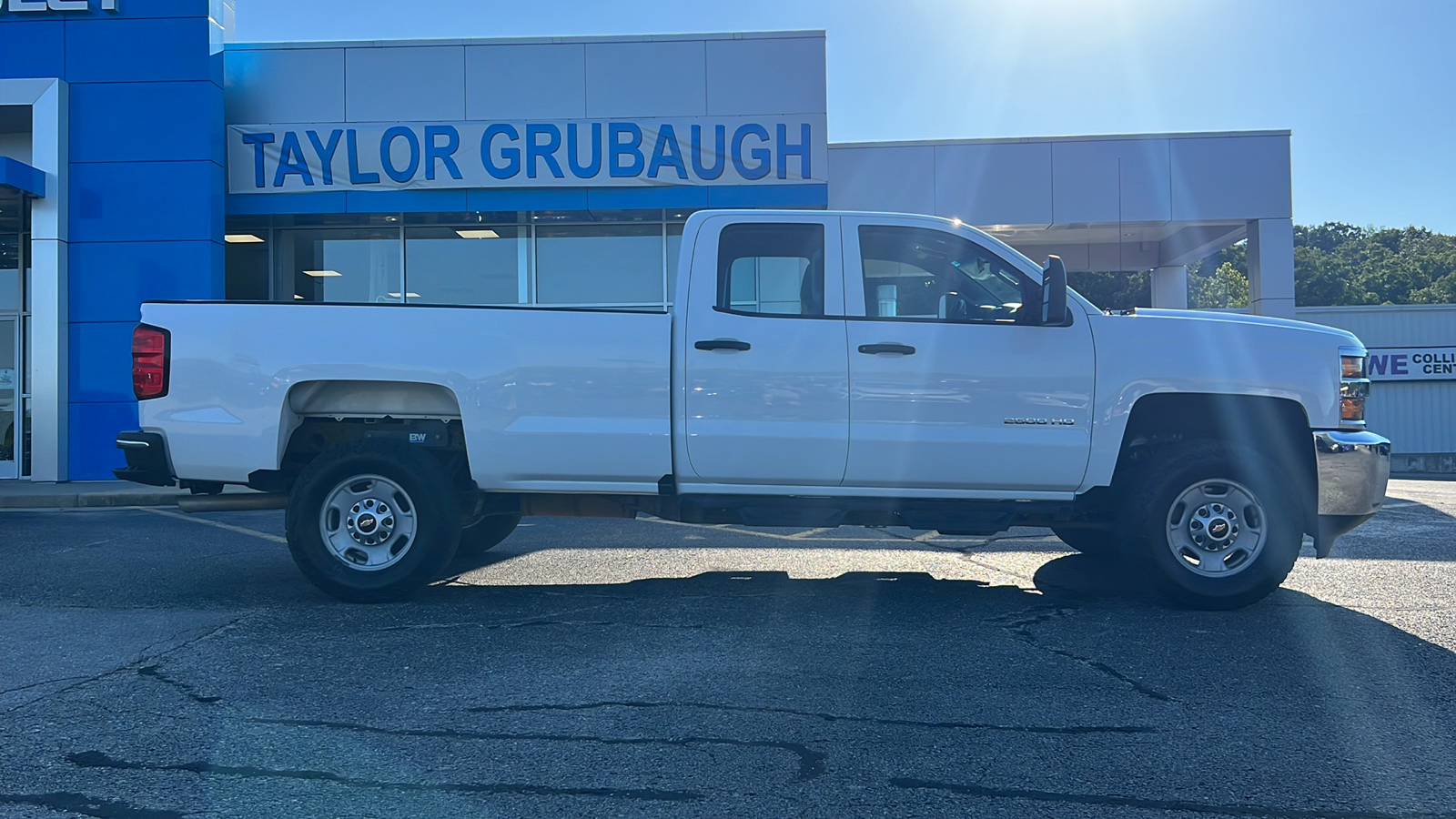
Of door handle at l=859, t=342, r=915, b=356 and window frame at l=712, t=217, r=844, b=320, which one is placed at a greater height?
window frame at l=712, t=217, r=844, b=320

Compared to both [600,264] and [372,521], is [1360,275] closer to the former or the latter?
[600,264]

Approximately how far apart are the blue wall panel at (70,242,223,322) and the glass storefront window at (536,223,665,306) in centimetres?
467

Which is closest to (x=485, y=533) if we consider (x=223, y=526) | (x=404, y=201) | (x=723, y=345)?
(x=723, y=345)

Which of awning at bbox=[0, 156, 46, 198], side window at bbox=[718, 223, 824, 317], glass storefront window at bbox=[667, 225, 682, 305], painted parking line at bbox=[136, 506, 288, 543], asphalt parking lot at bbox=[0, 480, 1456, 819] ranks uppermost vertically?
awning at bbox=[0, 156, 46, 198]

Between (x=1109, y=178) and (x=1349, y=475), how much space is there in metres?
12.8

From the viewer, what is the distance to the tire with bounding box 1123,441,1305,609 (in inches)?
236

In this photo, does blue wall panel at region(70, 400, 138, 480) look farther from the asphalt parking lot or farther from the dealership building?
the asphalt parking lot

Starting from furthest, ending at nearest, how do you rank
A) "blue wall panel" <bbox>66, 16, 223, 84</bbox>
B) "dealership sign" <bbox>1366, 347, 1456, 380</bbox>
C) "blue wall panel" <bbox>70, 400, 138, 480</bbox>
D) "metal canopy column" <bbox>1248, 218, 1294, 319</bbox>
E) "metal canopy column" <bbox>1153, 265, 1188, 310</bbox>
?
"dealership sign" <bbox>1366, 347, 1456, 380</bbox> → "metal canopy column" <bbox>1153, 265, 1188, 310</bbox> → "metal canopy column" <bbox>1248, 218, 1294, 319</bbox> → "blue wall panel" <bbox>66, 16, 223, 84</bbox> → "blue wall panel" <bbox>70, 400, 138, 480</bbox>

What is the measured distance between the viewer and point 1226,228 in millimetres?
19516

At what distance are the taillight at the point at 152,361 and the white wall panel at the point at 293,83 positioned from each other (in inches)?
425

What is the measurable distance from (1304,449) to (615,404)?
3.81 meters

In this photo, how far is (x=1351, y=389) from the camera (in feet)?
20.2

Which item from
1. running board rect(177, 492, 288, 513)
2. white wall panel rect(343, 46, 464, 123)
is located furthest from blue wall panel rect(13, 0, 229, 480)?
running board rect(177, 492, 288, 513)

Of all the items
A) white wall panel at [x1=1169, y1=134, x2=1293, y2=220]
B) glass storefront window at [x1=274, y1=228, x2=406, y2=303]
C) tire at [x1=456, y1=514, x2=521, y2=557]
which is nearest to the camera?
tire at [x1=456, y1=514, x2=521, y2=557]
